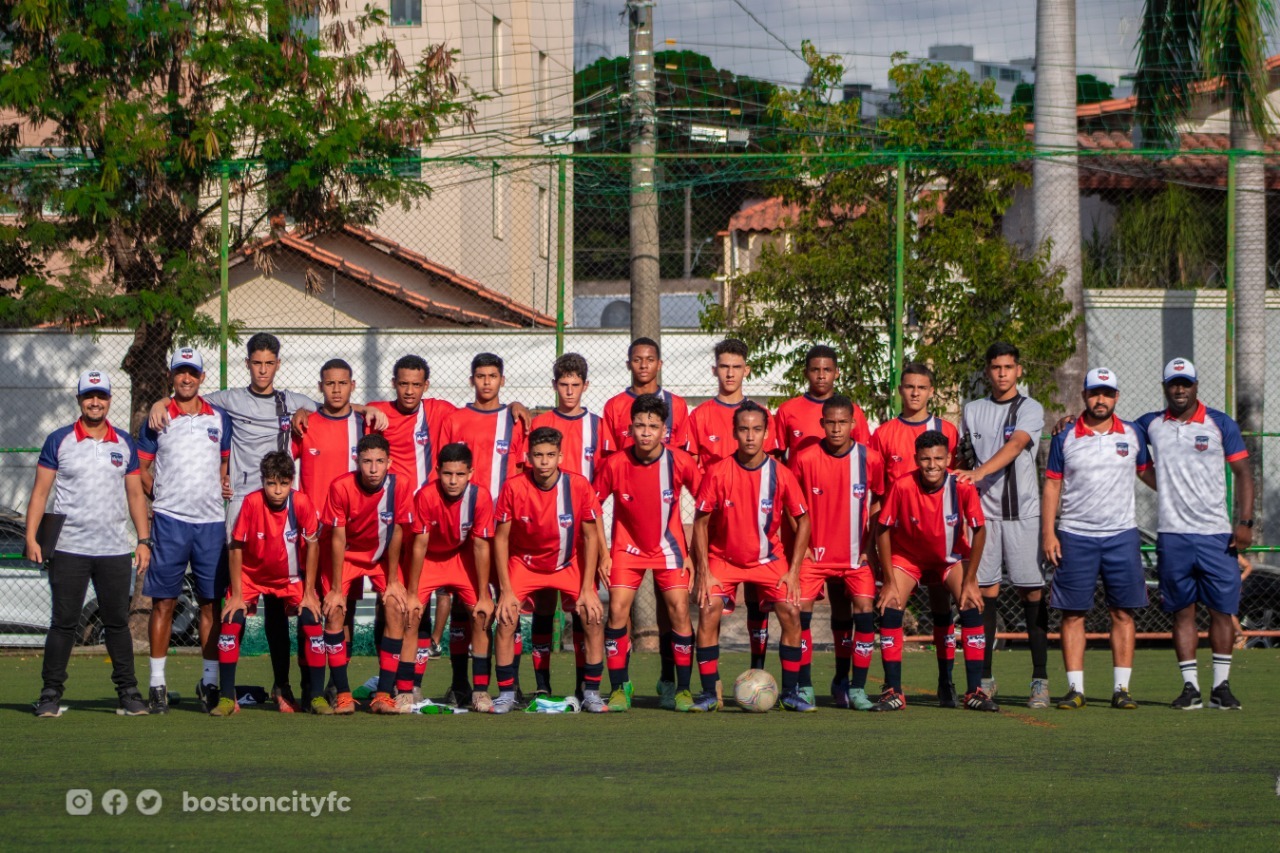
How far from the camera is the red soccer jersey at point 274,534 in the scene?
852cm

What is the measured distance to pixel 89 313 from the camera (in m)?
13.3

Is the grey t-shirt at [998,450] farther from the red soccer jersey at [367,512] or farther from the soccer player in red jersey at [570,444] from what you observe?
the red soccer jersey at [367,512]

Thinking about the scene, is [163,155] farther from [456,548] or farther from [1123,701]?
[1123,701]

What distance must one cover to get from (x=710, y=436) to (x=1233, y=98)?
393 inches

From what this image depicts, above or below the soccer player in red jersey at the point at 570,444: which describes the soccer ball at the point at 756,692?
below

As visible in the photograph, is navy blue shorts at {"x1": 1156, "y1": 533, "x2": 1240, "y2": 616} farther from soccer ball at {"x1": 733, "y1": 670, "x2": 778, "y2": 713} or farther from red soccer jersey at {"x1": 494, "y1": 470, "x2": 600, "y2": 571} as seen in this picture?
red soccer jersey at {"x1": 494, "y1": 470, "x2": 600, "y2": 571}

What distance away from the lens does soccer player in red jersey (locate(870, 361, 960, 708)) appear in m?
8.94

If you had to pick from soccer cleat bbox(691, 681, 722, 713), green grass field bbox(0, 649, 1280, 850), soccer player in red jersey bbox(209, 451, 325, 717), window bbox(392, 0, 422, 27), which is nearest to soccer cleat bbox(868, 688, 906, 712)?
green grass field bbox(0, 649, 1280, 850)

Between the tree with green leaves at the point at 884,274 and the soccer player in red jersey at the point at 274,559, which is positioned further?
the tree with green leaves at the point at 884,274

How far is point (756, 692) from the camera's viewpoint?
8.50 meters

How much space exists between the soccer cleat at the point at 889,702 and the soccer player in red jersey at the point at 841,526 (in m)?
0.08

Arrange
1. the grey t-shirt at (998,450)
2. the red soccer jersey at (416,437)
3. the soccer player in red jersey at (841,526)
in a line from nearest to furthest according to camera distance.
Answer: the soccer player in red jersey at (841,526)
the grey t-shirt at (998,450)
the red soccer jersey at (416,437)

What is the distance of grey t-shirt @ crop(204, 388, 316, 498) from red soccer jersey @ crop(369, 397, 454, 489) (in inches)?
21.9

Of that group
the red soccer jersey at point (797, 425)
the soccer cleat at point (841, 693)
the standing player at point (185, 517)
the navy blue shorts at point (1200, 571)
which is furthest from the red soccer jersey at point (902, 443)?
the standing player at point (185, 517)
